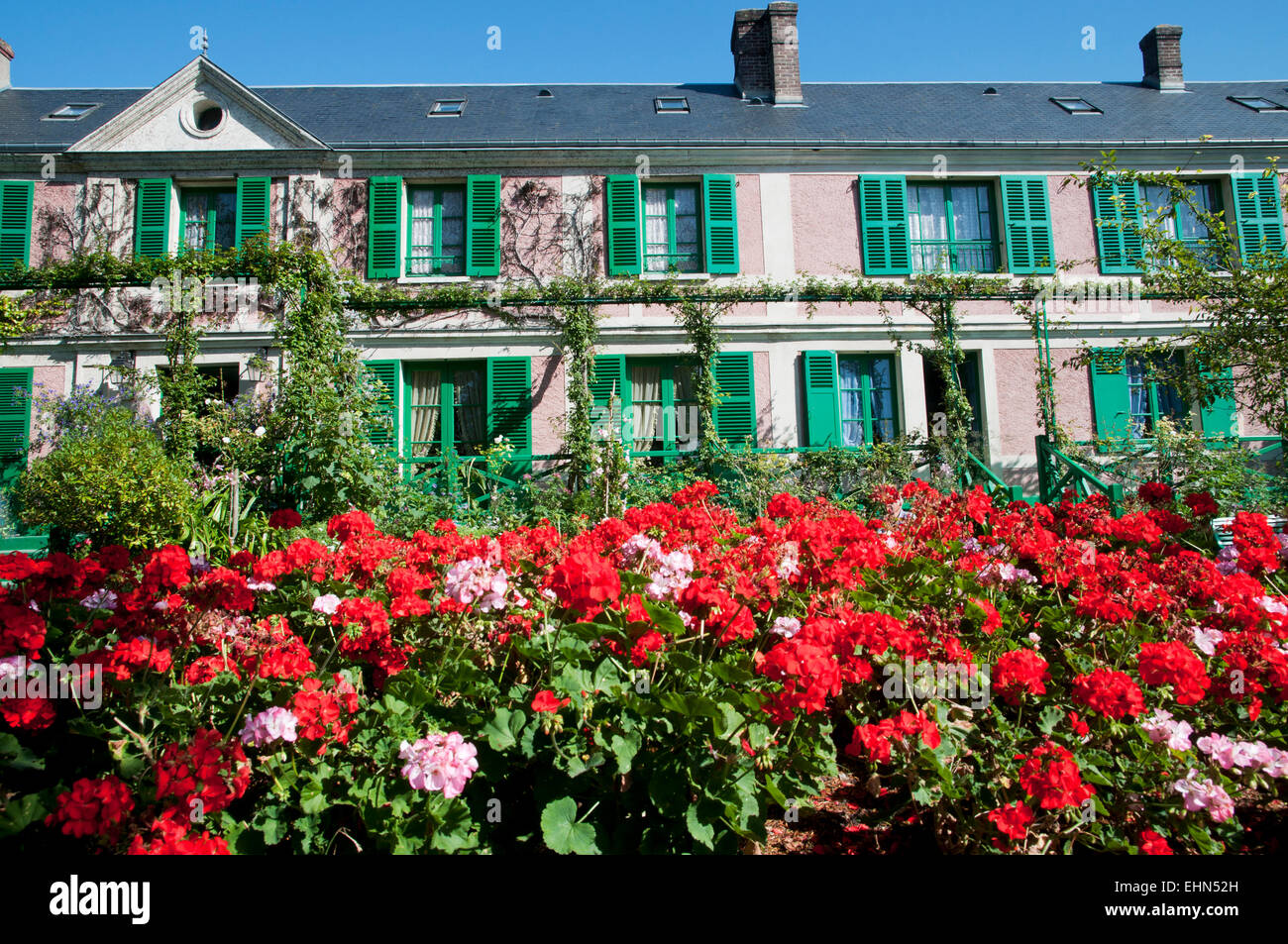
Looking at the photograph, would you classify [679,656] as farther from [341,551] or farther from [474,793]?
[341,551]

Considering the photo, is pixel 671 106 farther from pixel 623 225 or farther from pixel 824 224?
pixel 824 224

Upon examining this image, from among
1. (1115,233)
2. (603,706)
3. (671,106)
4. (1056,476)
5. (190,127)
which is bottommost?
(603,706)

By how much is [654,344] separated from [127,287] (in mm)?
8247

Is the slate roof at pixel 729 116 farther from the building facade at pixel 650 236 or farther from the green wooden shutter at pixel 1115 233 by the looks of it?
the green wooden shutter at pixel 1115 233

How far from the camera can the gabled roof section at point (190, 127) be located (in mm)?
11625

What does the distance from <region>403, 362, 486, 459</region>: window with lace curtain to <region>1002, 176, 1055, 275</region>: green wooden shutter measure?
8.97 meters

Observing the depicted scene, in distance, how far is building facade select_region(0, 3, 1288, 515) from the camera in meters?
11.5

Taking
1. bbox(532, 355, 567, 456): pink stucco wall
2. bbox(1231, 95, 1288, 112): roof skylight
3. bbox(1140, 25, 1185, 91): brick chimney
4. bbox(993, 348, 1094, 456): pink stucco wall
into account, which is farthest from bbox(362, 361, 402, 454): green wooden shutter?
bbox(1231, 95, 1288, 112): roof skylight

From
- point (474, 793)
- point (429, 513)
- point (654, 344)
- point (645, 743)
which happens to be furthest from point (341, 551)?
point (654, 344)

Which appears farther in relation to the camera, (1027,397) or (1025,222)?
(1025,222)

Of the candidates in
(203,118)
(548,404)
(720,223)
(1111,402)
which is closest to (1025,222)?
(1111,402)

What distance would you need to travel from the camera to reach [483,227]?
11852 millimetres

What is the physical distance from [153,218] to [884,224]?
38.5ft

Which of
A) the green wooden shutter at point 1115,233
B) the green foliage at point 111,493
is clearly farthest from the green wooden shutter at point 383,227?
the green wooden shutter at point 1115,233
